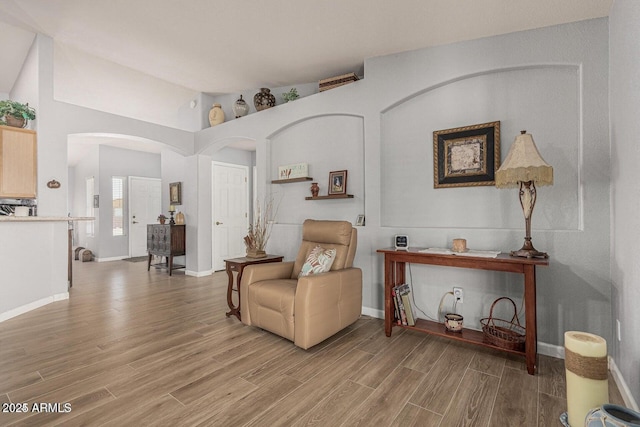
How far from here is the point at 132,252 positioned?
813 centimetres

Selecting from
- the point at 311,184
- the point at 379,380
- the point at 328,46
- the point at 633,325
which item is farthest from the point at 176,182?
the point at 633,325

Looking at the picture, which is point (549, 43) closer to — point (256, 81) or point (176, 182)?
point (256, 81)

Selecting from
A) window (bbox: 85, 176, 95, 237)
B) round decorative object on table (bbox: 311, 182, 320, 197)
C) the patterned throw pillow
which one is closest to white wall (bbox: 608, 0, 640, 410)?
the patterned throw pillow

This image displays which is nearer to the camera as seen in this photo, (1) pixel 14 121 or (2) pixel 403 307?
(2) pixel 403 307

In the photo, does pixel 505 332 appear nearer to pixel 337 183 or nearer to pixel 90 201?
pixel 337 183

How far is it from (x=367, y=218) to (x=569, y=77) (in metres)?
2.11

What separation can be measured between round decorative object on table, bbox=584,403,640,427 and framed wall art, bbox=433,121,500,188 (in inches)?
73.2

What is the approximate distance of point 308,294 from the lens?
95.7 inches

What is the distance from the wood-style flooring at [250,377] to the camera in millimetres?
1702

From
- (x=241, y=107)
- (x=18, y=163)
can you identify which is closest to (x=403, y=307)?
(x=241, y=107)

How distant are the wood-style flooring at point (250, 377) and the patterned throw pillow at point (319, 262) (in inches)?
24.9

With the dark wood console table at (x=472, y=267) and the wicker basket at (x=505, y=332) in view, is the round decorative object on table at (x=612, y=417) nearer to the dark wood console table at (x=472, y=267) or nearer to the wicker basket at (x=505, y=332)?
the dark wood console table at (x=472, y=267)

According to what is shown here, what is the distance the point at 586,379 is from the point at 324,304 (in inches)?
65.5

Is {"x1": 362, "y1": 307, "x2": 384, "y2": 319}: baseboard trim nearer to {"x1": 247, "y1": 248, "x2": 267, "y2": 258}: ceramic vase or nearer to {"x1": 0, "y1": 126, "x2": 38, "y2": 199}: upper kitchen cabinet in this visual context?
{"x1": 247, "y1": 248, "x2": 267, "y2": 258}: ceramic vase
